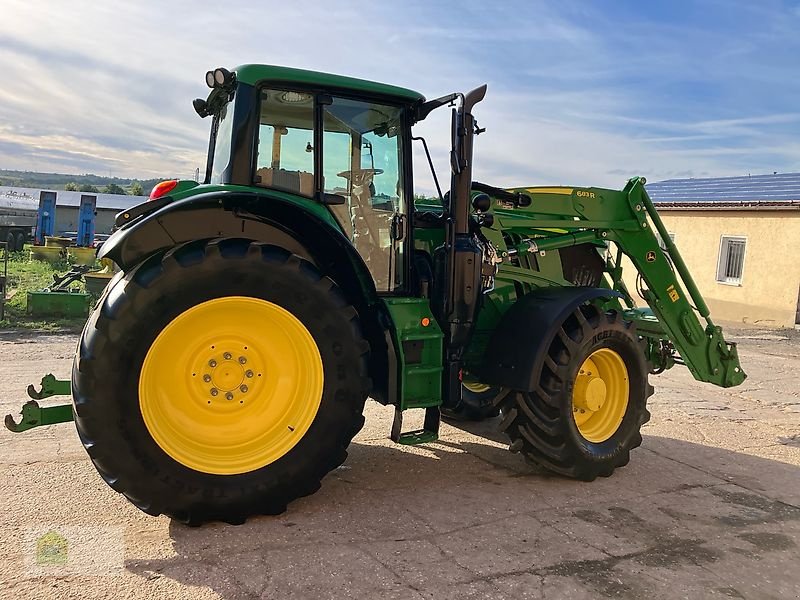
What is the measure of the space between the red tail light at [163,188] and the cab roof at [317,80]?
0.74 meters

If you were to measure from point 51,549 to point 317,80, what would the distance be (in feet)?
9.69

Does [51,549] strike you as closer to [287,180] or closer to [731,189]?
[287,180]

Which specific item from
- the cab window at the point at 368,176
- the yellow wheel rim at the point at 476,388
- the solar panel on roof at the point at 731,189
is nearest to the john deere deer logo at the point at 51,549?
the cab window at the point at 368,176

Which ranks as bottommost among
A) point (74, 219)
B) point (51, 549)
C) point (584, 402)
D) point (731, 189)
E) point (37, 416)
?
point (51, 549)

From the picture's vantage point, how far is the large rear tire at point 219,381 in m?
3.45

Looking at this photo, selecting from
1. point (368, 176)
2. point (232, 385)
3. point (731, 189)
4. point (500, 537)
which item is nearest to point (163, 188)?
point (232, 385)

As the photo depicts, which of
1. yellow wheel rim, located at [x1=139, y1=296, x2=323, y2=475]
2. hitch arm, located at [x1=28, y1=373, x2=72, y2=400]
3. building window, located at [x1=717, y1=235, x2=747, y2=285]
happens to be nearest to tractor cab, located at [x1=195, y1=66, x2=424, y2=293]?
yellow wheel rim, located at [x1=139, y1=296, x2=323, y2=475]

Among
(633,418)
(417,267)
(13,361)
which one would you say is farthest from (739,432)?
(13,361)

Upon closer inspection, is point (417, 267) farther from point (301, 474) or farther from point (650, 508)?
point (650, 508)

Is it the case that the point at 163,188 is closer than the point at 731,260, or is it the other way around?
the point at 163,188

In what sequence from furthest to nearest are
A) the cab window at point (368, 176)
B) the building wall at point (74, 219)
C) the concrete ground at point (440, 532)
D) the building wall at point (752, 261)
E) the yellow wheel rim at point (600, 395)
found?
1. the building wall at point (74, 219)
2. the building wall at point (752, 261)
3. the yellow wheel rim at point (600, 395)
4. the cab window at point (368, 176)
5. the concrete ground at point (440, 532)

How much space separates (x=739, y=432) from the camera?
656 cm

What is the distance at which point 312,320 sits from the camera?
3.87 metres

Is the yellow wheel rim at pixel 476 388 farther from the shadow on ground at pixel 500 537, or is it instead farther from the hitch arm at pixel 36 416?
the hitch arm at pixel 36 416
